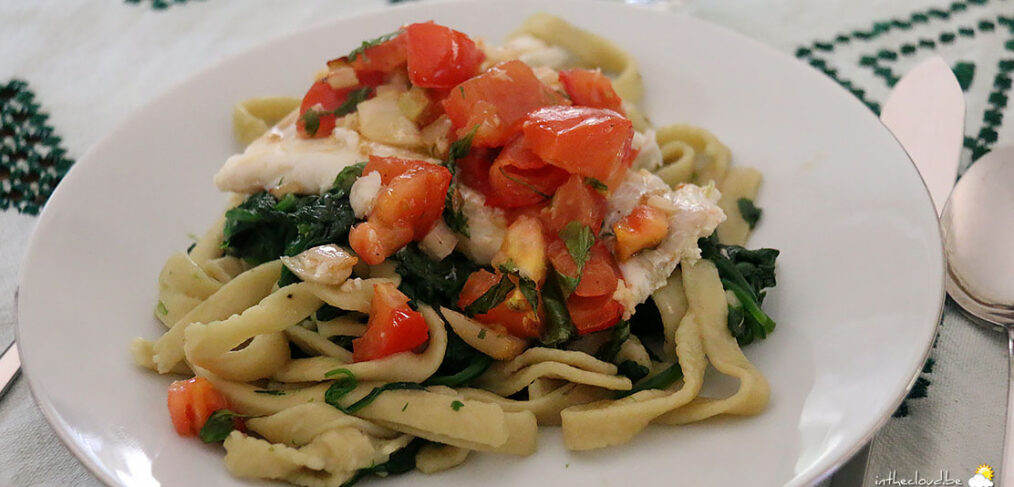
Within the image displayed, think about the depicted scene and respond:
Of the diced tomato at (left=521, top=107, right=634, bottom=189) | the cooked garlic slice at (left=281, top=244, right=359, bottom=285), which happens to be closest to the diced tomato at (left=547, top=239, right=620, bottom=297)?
the diced tomato at (left=521, top=107, right=634, bottom=189)

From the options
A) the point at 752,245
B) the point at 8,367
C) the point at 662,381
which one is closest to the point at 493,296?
the point at 662,381

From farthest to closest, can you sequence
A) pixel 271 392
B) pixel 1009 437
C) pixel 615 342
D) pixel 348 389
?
pixel 615 342 < pixel 271 392 < pixel 348 389 < pixel 1009 437

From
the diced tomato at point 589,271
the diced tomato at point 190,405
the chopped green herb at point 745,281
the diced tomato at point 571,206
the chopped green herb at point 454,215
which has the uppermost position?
the diced tomato at point 571,206

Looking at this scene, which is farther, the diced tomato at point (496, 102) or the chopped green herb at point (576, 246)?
the diced tomato at point (496, 102)

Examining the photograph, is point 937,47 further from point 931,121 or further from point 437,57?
point 437,57

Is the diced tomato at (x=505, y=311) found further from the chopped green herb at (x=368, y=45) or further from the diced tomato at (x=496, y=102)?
the chopped green herb at (x=368, y=45)

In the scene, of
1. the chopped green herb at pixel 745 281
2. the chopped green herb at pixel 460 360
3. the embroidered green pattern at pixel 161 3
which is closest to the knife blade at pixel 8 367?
the chopped green herb at pixel 460 360

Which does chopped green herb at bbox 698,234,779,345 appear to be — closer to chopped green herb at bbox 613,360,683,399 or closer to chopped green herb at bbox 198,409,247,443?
chopped green herb at bbox 613,360,683,399
